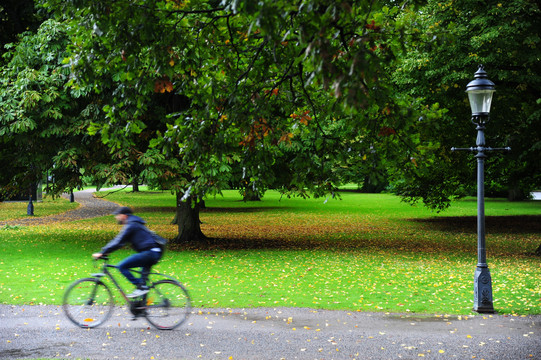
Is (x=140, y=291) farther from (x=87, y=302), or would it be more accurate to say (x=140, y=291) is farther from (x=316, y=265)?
(x=316, y=265)

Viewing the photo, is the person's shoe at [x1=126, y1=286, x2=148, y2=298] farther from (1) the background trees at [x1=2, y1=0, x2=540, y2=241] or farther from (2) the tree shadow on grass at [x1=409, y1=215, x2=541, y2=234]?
(2) the tree shadow on grass at [x1=409, y1=215, x2=541, y2=234]

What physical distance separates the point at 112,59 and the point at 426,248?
1504 centimetres

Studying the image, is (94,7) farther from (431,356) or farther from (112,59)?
(431,356)

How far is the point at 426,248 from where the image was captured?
19.9 meters

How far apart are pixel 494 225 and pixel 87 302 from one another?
25.3m

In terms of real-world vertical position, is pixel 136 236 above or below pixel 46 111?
below

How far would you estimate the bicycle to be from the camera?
7.76 metres

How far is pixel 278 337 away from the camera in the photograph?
739 cm

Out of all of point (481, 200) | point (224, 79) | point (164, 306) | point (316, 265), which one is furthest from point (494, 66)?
point (164, 306)

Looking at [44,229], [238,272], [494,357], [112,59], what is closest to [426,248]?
[238,272]

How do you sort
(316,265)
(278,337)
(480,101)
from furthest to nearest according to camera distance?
(316,265) < (480,101) < (278,337)

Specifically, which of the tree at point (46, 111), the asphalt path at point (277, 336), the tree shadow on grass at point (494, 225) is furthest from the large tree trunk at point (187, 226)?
the tree shadow on grass at point (494, 225)

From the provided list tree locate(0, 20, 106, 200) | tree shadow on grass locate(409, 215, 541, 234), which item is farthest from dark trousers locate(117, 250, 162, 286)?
tree shadow on grass locate(409, 215, 541, 234)

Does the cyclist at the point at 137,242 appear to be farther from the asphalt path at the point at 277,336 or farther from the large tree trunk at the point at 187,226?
the large tree trunk at the point at 187,226
